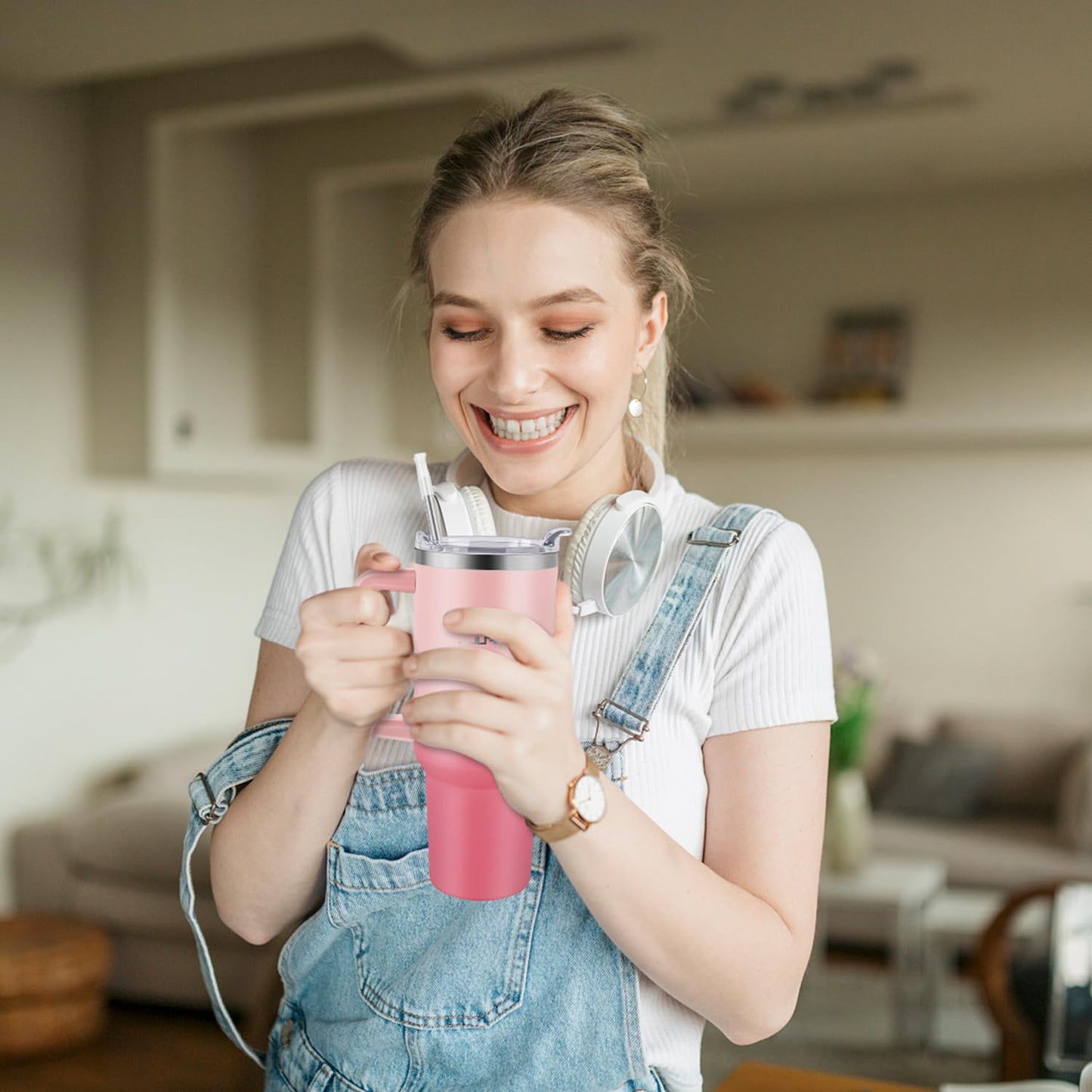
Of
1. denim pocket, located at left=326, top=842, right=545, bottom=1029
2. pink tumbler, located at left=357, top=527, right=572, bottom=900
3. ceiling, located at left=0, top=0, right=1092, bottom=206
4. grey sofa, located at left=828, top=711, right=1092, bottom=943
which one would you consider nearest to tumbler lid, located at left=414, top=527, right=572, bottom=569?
pink tumbler, located at left=357, top=527, right=572, bottom=900

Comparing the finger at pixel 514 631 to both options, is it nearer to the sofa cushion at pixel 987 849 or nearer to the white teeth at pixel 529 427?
the white teeth at pixel 529 427

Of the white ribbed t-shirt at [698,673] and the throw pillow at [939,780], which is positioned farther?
the throw pillow at [939,780]

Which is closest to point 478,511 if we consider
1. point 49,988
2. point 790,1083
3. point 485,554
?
point 485,554

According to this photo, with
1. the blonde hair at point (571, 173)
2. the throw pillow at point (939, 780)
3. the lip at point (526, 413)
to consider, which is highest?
the blonde hair at point (571, 173)

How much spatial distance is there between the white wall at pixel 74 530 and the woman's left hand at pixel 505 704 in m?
3.13

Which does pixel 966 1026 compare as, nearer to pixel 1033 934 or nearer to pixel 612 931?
pixel 1033 934

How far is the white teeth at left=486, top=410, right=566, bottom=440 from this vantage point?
0.93 meters

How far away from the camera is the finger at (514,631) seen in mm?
640

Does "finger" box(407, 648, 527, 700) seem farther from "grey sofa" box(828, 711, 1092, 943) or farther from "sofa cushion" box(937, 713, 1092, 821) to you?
"sofa cushion" box(937, 713, 1092, 821)

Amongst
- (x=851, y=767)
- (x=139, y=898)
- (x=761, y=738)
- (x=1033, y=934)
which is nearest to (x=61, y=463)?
(x=139, y=898)

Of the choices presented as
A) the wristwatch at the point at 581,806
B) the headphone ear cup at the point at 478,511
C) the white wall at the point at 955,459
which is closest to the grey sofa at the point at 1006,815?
the white wall at the point at 955,459

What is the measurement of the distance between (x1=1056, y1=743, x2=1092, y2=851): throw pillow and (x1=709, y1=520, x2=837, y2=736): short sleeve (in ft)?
11.5

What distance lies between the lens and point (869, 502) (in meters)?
5.07

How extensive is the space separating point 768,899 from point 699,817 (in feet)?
0.27
